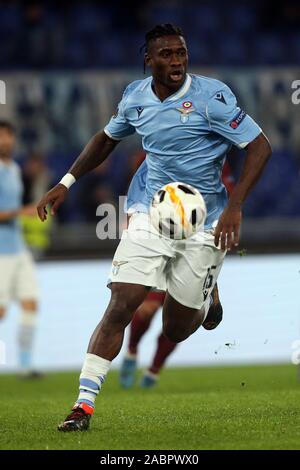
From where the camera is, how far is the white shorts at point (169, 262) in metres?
5.92

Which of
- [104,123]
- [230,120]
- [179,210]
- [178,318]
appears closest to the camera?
[179,210]

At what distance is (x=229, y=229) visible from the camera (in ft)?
18.7

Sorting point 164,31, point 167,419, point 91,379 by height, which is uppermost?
point 164,31

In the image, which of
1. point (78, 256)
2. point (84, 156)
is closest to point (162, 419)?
point (84, 156)

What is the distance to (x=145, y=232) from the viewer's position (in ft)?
19.9

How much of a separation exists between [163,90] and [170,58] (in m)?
0.21

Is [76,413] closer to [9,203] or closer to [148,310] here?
[148,310]

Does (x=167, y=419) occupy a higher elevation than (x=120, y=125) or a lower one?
lower

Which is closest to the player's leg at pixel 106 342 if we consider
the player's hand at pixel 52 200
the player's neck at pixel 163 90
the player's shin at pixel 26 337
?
the player's hand at pixel 52 200

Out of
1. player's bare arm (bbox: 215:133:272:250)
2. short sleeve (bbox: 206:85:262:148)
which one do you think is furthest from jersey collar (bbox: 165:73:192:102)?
player's bare arm (bbox: 215:133:272:250)

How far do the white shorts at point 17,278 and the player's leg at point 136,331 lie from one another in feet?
5.86

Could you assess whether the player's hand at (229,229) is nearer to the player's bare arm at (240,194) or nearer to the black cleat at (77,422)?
the player's bare arm at (240,194)

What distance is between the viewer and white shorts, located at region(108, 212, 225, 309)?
5922 mm

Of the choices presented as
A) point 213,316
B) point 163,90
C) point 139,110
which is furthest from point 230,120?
point 213,316
